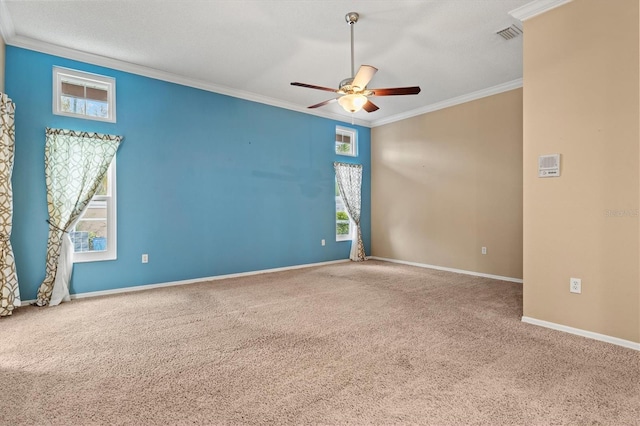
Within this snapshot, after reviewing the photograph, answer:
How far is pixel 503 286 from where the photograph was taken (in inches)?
185

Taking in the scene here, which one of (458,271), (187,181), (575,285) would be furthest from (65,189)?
(458,271)

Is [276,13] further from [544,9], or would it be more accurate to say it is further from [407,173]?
[407,173]

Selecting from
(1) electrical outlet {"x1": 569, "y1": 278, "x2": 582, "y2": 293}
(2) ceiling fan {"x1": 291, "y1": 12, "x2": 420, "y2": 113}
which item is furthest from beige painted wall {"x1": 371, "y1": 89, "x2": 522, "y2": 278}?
(2) ceiling fan {"x1": 291, "y1": 12, "x2": 420, "y2": 113}

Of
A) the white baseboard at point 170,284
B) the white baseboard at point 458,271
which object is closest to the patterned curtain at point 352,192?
the white baseboard at point 458,271

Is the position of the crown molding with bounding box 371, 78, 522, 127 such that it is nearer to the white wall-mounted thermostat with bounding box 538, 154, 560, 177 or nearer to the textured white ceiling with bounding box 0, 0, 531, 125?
the textured white ceiling with bounding box 0, 0, 531, 125

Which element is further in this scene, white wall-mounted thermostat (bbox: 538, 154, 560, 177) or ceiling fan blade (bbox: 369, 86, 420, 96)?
ceiling fan blade (bbox: 369, 86, 420, 96)

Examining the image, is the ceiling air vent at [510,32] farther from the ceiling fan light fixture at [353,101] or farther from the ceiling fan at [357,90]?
the ceiling fan light fixture at [353,101]

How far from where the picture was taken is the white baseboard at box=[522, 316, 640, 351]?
8.65 ft

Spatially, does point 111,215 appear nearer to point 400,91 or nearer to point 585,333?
point 400,91

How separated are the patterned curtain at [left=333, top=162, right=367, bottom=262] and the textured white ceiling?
204 centimetres

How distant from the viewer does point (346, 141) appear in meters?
7.11

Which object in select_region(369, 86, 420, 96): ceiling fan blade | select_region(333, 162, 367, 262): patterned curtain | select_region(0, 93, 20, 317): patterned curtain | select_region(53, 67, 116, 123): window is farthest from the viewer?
select_region(333, 162, 367, 262): patterned curtain

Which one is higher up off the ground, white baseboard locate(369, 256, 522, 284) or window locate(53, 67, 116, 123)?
window locate(53, 67, 116, 123)

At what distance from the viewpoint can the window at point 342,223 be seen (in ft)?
22.5
